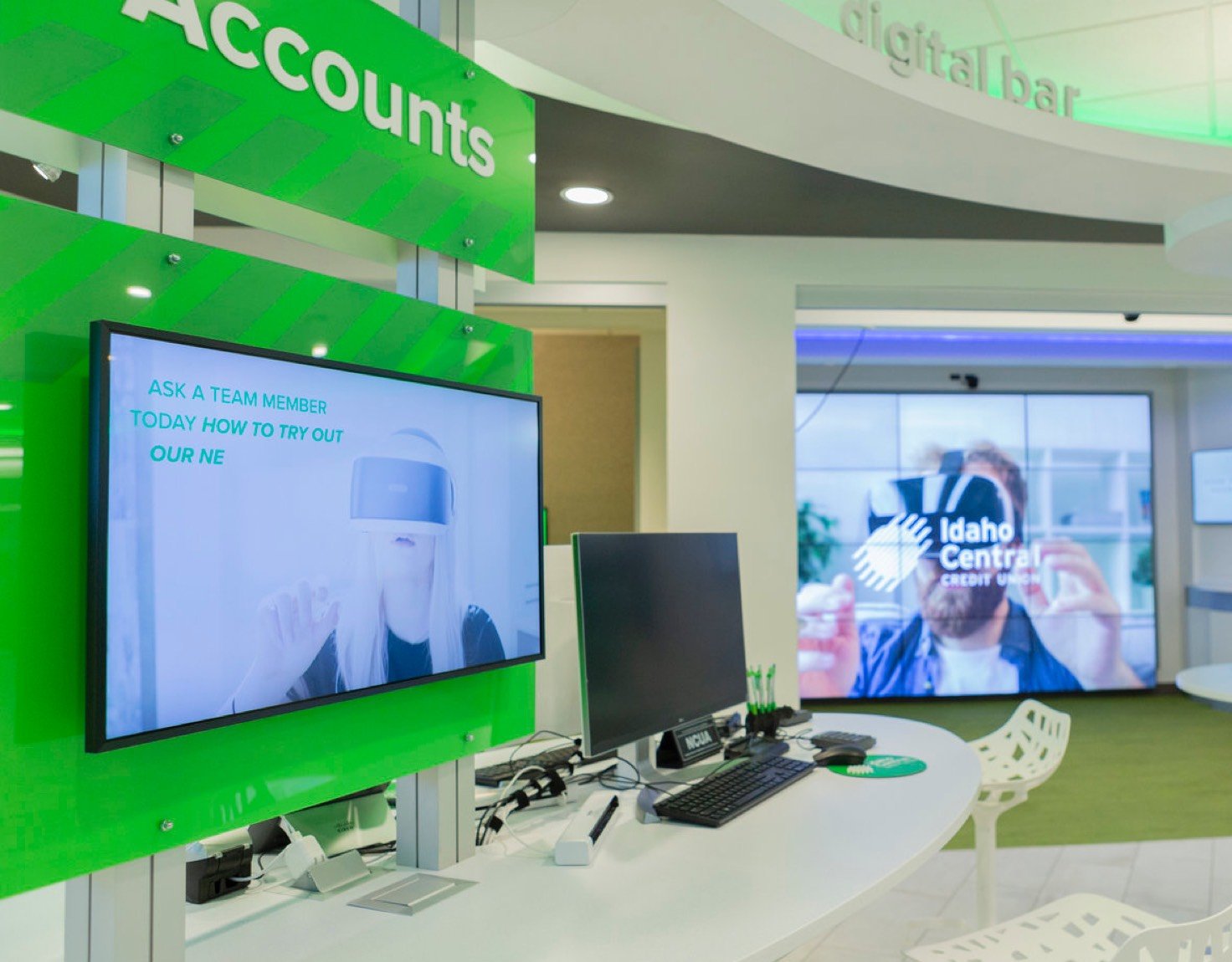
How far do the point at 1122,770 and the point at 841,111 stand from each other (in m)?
4.81

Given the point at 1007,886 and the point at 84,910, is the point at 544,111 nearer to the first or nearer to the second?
the point at 84,910

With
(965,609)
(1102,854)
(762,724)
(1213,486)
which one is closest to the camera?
(762,724)

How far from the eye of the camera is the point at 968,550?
8.22 m

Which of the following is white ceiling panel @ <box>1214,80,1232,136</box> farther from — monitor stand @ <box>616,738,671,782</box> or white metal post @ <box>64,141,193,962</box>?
white metal post @ <box>64,141,193,962</box>

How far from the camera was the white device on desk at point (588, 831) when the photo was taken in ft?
5.62

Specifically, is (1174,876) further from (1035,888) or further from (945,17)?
(945,17)

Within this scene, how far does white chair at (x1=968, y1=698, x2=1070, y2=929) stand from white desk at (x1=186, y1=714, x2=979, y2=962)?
1224 millimetres

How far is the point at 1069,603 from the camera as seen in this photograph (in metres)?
8.30

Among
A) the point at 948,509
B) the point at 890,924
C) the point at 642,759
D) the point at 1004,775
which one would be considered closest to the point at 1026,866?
the point at 890,924

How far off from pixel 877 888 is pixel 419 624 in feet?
2.80

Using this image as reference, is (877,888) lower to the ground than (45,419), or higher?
lower

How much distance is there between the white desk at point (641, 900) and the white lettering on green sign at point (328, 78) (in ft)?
4.18

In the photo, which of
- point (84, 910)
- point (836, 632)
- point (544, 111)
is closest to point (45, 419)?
point (84, 910)

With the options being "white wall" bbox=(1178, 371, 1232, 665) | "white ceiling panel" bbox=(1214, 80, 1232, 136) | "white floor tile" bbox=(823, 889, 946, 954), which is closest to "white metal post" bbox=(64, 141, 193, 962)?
"white floor tile" bbox=(823, 889, 946, 954)
